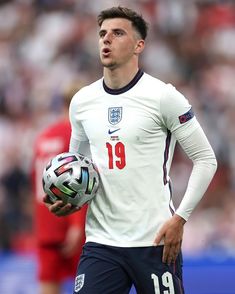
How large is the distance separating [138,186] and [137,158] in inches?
5.9

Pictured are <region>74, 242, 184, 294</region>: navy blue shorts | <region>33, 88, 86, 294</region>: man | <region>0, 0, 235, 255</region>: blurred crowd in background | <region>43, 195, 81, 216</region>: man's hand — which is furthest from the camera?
<region>0, 0, 235, 255</region>: blurred crowd in background

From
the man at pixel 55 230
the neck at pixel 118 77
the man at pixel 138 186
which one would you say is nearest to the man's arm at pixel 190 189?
the man at pixel 138 186

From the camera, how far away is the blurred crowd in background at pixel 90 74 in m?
11.6

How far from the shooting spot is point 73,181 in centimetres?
553

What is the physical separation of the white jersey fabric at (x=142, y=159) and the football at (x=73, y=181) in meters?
0.07

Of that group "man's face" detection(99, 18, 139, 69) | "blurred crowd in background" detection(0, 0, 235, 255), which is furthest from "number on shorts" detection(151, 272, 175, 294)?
"blurred crowd in background" detection(0, 0, 235, 255)

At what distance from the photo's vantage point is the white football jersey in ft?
17.8

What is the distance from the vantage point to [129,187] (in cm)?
544

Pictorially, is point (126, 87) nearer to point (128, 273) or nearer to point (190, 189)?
point (190, 189)

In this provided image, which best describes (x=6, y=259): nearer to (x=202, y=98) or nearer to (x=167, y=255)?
(x=167, y=255)

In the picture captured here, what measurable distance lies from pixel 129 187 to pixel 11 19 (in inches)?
389

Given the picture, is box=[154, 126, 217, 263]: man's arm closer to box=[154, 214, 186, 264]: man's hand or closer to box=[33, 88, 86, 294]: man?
box=[154, 214, 186, 264]: man's hand

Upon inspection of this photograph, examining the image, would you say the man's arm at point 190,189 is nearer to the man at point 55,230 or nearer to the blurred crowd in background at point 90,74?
the man at point 55,230

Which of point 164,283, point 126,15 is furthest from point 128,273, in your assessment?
point 126,15
